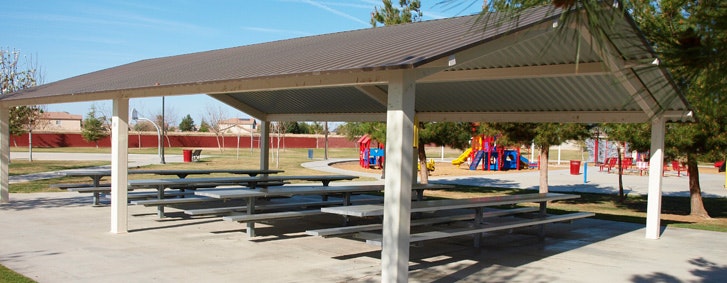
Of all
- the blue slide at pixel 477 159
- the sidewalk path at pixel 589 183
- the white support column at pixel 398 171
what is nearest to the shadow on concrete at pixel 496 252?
the white support column at pixel 398 171

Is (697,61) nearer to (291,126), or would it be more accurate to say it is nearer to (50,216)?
(50,216)

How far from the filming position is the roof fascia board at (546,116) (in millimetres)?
10430

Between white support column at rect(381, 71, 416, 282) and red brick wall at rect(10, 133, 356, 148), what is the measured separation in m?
49.0

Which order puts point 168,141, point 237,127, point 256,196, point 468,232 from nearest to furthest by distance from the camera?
point 468,232 < point 256,196 < point 168,141 < point 237,127

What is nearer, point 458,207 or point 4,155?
point 458,207

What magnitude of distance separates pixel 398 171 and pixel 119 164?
201 inches

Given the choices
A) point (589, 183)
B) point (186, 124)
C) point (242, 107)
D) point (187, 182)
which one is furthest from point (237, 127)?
point (187, 182)

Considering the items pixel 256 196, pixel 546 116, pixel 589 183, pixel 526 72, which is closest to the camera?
pixel 526 72

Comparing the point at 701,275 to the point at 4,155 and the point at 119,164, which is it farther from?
the point at 4,155

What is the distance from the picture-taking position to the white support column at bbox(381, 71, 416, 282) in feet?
18.7

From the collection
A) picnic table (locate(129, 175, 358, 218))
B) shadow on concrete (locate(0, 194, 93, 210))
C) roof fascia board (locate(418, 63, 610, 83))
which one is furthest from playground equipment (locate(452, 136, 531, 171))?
roof fascia board (locate(418, 63, 610, 83))

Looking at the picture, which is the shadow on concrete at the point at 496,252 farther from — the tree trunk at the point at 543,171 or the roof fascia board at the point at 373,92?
Answer: the tree trunk at the point at 543,171

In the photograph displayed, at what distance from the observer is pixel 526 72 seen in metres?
8.54

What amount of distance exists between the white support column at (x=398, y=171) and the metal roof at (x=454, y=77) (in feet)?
0.87
